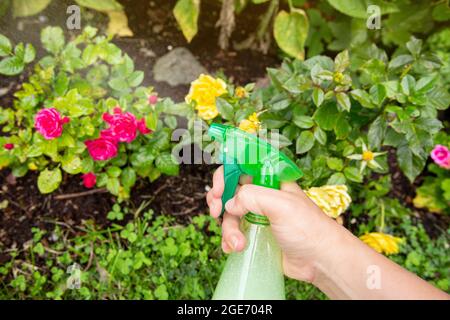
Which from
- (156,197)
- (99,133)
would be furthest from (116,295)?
(99,133)

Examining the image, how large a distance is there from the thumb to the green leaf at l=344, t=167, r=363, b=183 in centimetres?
47

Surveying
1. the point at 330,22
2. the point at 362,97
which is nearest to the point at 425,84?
the point at 362,97

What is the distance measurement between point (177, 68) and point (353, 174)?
0.88 meters

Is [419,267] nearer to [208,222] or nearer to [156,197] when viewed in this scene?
[208,222]

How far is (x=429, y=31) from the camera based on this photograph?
75.2 inches

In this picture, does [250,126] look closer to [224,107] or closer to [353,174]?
[224,107]

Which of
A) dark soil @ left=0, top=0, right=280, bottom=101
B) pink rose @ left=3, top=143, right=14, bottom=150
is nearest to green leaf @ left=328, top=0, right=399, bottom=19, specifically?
dark soil @ left=0, top=0, right=280, bottom=101

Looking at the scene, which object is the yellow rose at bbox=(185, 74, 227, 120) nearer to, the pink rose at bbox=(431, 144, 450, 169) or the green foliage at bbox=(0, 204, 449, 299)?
the green foliage at bbox=(0, 204, 449, 299)

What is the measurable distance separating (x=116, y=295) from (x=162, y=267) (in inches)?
6.5

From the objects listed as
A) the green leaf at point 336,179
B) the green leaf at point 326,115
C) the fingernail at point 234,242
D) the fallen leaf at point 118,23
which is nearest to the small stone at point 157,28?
the fallen leaf at point 118,23

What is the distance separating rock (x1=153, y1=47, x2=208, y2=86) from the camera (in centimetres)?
188

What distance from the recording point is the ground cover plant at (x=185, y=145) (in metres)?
1.31

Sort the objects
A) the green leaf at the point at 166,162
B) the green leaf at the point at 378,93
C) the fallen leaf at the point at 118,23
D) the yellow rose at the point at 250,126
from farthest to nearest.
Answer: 1. the fallen leaf at the point at 118,23
2. the green leaf at the point at 166,162
3. the green leaf at the point at 378,93
4. the yellow rose at the point at 250,126

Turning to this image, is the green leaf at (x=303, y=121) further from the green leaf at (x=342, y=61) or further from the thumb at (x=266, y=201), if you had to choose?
the thumb at (x=266, y=201)
